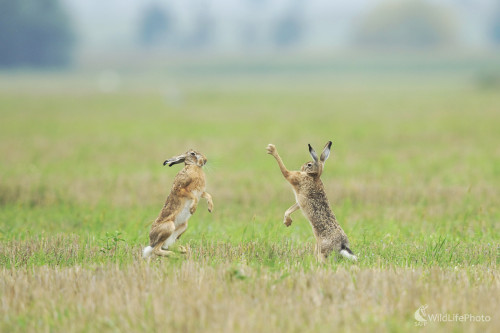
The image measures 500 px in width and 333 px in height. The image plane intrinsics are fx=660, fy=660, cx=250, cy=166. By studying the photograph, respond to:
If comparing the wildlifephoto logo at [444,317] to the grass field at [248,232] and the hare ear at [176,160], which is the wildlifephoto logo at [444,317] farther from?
the hare ear at [176,160]

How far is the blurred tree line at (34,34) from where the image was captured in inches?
3610

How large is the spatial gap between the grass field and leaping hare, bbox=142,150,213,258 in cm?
22

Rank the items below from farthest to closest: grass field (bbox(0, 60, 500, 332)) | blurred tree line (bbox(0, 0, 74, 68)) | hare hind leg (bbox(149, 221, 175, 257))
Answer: blurred tree line (bbox(0, 0, 74, 68)) < hare hind leg (bbox(149, 221, 175, 257)) < grass field (bbox(0, 60, 500, 332))

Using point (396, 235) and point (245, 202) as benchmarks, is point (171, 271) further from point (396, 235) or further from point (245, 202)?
point (245, 202)

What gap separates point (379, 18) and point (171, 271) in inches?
7243

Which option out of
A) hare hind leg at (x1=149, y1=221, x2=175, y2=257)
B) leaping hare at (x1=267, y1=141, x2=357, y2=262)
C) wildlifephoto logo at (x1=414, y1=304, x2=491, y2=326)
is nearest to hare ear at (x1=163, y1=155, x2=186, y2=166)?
hare hind leg at (x1=149, y1=221, x2=175, y2=257)

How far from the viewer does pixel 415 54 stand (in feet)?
474

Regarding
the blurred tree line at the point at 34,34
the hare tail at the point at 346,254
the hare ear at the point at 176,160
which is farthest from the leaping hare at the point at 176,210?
the blurred tree line at the point at 34,34

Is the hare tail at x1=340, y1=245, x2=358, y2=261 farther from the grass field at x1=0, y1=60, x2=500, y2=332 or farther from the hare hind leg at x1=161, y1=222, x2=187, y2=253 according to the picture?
the hare hind leg at x1=161, y1=222, x2=187, y2=253

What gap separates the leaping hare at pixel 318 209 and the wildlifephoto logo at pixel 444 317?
1.64 metres

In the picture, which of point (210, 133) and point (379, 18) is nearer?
point (210, 133)

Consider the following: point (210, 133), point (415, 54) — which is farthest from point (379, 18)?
point (210, 133)

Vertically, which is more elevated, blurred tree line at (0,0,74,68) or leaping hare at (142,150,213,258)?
blurred tree line at (0,0,74,68)

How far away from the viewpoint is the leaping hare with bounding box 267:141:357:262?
743cm
